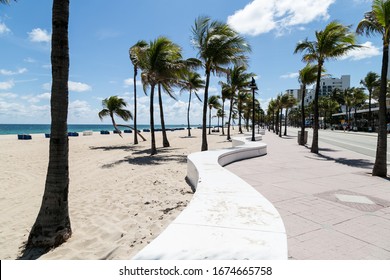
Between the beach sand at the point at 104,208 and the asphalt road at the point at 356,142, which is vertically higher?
the asphalt road at the point at 356,142

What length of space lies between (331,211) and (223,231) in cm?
279

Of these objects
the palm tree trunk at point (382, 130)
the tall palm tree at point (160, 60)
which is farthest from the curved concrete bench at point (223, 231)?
the tall palm tree at point (160, 60)

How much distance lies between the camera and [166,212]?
5.49 metres

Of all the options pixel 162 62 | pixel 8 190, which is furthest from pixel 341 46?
pixel 8 190

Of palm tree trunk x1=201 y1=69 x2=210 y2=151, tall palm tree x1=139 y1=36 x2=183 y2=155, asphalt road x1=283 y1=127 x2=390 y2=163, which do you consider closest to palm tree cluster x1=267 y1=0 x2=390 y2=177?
asphalt road x1=283 y1=127 x2=390 y2=163

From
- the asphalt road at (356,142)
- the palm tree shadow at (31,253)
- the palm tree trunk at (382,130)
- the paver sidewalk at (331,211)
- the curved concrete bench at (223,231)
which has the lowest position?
the palm tree shadow at (31,253)

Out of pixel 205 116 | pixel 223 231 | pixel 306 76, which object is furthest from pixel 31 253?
pixel 306 76

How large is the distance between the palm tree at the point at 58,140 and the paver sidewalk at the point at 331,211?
418 centimetres

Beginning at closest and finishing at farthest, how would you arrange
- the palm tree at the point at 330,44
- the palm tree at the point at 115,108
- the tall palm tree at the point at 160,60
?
the palm tree at the point at 330,44 → the tall palm tree at the point at 160,60 → the palm tree at the point at 115,108

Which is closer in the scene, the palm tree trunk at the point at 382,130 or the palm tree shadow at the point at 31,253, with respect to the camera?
the palm tree shadow at the point at 31,253

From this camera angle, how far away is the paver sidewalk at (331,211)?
3.19m

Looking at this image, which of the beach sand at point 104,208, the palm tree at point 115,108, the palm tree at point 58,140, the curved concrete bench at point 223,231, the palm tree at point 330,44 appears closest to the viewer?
the curved concrete bench at point 223,231

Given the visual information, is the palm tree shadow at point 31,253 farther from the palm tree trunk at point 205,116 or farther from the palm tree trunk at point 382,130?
the palm tree trunk at point 205,116

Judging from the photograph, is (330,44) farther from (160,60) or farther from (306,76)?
(160,60)
